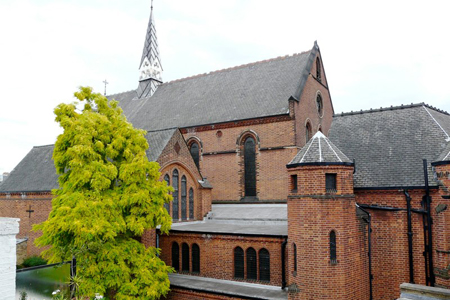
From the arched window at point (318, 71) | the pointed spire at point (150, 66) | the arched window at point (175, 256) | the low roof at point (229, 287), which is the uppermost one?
the pointed spire at point (150, 66)

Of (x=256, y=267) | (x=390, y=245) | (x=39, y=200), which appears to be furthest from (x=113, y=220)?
(x=39, y=200)

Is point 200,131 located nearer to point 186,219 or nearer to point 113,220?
point 186,219

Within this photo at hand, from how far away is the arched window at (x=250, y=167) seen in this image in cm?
2267

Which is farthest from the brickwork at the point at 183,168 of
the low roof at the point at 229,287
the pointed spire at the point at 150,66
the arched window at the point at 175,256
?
the pointed spire at the point at 150,66

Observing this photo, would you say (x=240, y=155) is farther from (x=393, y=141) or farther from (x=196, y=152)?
(x=393, y=141)

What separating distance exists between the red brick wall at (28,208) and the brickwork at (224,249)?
11.1 metres

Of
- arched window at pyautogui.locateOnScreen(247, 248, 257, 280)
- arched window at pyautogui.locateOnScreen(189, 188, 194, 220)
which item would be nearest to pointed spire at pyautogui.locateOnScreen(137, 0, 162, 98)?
arched window at pyautogui.locateOnScreen(189, 188, 194, 220)

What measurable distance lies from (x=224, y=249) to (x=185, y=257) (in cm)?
251

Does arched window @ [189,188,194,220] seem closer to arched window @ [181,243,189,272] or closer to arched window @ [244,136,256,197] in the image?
arched window @ [244,136,256,197]

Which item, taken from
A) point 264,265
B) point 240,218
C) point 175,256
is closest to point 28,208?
point 175,256

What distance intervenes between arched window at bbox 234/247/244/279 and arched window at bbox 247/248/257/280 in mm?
312

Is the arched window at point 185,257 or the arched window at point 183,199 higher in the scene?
the arched window at point 183,199

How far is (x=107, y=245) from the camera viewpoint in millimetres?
13766

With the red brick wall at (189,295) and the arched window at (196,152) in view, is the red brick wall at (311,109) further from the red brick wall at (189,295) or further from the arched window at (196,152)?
the red brick wall at (189,295)
